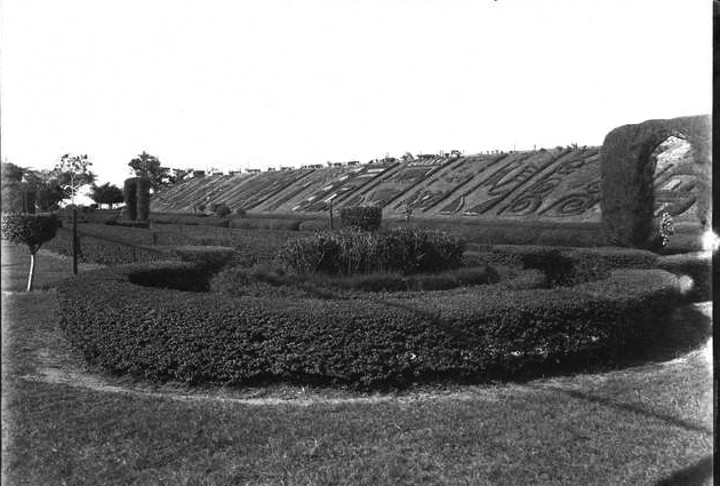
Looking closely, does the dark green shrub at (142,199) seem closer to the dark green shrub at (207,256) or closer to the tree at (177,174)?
the dark green shrub at (207,256)

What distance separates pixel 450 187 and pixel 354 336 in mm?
24128

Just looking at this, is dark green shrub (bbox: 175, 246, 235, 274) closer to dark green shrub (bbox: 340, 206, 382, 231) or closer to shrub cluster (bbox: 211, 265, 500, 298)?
shrub cluster (bbox: 211, 265, 500, 298)

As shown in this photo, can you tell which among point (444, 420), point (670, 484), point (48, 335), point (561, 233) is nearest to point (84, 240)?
point (48, 335)

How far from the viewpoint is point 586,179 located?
22750 mm

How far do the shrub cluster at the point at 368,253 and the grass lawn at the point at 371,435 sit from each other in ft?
15.0

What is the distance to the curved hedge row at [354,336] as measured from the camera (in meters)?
5.08

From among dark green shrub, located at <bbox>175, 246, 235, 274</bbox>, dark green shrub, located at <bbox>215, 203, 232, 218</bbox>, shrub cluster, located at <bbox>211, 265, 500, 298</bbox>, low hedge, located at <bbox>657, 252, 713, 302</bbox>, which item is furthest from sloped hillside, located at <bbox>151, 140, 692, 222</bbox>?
low hedge, located at <bbox>657, 252, 713, 302</bbox>

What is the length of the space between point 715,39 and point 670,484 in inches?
88.8

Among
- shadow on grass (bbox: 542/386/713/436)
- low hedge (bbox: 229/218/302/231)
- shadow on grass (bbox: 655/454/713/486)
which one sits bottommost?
shadow on grass (bbox: 542/386/713/436)

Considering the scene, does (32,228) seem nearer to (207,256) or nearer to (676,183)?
(207,256)

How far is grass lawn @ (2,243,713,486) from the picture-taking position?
3055 millimetres

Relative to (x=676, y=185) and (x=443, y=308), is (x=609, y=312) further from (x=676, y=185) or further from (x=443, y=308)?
(x=676, y=185)

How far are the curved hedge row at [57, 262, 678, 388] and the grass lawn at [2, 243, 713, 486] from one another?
9.6 inches

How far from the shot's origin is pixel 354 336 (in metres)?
5.07
